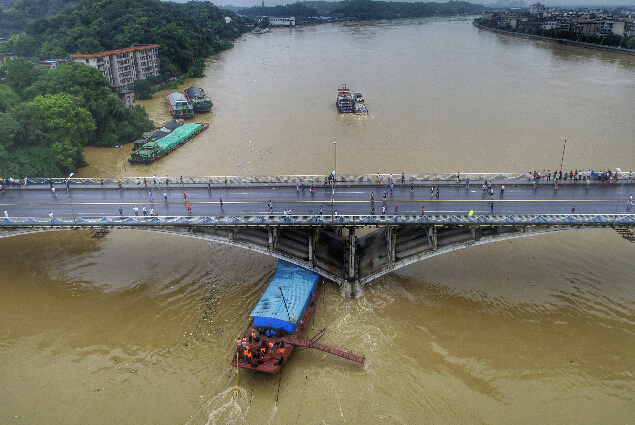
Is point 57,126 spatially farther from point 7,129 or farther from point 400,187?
point 400,187

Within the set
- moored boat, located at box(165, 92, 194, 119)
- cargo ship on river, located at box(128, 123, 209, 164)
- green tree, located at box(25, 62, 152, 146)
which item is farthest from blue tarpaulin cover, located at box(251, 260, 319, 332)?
moored boat, located at box(165, 92, 194, 119)

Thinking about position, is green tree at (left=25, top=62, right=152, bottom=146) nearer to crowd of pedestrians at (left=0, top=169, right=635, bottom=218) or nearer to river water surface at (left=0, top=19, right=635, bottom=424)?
river water surface at (left=0, top=19, right=635, bottom=424)

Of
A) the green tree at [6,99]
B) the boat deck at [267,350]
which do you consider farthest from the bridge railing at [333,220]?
the green tree at [6,99]

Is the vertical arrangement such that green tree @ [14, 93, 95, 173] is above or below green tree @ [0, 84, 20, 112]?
below

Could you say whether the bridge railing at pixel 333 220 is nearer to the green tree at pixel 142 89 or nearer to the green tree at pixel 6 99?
the green tree at pixel 6 99

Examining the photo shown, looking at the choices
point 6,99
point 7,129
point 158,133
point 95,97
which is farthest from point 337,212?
point 95,97
